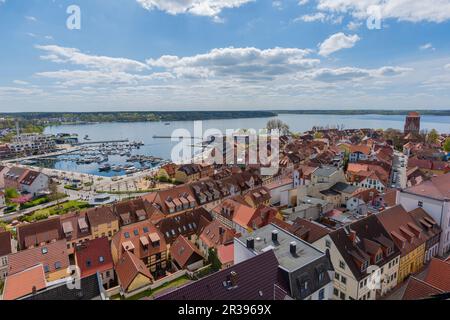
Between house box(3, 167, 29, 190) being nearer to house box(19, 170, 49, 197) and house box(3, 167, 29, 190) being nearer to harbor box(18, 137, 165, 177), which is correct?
house box(19, 170, 49, 197)

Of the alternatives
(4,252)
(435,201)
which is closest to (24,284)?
(4,252)

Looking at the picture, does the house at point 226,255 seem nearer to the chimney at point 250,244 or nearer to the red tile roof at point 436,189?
the chimney at point 250,244

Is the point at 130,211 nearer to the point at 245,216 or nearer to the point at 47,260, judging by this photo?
the point at 47,260

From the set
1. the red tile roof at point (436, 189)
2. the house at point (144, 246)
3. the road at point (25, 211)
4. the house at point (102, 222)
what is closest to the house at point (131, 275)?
the house at point (144, 246)

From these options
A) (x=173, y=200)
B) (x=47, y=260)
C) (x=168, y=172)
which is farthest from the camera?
(x=168, y=172)

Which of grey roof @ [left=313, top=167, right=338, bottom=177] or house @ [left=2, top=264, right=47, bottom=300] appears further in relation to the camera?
grey roof @ [left=313, top=167, right=338, bottom=177]

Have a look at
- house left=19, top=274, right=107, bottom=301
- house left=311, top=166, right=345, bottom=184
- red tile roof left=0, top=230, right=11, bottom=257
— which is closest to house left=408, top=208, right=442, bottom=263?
house left=311, top=166, right=345, bottom=184
